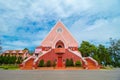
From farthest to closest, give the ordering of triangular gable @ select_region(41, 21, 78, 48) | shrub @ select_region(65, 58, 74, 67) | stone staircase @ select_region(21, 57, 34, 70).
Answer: triangular gable @ select_region(41, 21, 78, 48), stone staircase @ select_region(21, 57, 34, 70), shrub @ select_region(65, 58, 74, 67)

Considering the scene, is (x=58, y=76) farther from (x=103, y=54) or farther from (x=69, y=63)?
(x=103, y=54)

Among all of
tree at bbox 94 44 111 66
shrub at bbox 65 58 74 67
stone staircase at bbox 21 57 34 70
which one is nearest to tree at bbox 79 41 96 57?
tree at bbox 94 44 111 66

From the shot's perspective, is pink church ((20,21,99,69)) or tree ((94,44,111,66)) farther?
tree ((94,44,111,66))

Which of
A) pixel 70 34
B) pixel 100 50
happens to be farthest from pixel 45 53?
pixel 100 50

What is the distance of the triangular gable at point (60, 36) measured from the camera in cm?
4166

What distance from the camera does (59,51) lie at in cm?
3678

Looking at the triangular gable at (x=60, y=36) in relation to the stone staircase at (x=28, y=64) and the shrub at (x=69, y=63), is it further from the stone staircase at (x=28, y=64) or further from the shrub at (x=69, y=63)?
the shrub at (x=69, y=63)

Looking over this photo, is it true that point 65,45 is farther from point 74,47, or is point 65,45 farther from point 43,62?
point 43,62

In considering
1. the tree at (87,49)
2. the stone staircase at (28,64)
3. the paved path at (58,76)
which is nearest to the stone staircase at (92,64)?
the stone staircase at (28,64)

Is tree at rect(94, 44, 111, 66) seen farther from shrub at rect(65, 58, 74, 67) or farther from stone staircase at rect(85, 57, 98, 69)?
shrub at rect(65, 58, 74, 67)

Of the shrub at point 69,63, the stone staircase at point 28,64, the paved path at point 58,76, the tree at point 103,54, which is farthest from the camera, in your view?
the tree at point 103,54

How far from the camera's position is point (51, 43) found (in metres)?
42.4

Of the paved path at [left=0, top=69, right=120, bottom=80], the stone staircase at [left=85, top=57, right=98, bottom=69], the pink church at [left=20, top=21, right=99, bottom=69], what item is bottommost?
the paved path at [left=0, top=69, right=120, bottom=80]

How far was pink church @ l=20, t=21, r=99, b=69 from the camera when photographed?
3675cm
